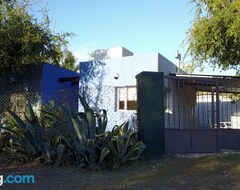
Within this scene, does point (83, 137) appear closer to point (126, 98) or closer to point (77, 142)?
point (77, 142)

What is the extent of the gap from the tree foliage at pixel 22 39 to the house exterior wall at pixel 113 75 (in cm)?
178

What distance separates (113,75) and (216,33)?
5.61 m

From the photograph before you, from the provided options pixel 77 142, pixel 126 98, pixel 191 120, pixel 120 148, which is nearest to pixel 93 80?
pixel 126 98

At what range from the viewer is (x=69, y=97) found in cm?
1268

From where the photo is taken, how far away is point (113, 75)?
48.6 ft

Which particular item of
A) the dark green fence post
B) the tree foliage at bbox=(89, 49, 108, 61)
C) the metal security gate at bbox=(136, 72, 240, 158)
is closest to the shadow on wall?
the tree foliage at bbox=(89, 49, 108, 61)

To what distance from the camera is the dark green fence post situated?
30.6ft

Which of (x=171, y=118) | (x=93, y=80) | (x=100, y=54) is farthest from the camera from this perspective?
(x=100, y=54)

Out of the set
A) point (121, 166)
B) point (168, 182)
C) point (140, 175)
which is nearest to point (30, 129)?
point (121, 166)

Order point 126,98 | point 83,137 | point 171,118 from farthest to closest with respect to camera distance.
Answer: point 126,98
point 171,118
point 83,137

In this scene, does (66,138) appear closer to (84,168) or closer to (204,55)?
(84,168)

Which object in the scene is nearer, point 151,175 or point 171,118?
point 151,175

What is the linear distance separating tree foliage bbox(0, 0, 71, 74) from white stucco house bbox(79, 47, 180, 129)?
1.77 metres

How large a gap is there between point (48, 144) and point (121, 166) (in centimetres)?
196
